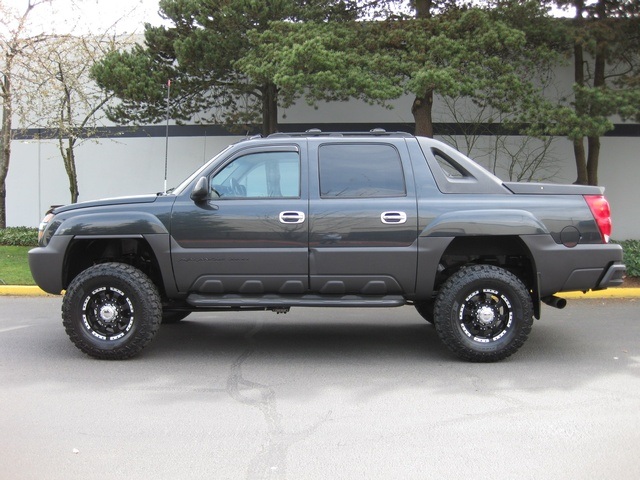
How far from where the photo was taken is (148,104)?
543 inches

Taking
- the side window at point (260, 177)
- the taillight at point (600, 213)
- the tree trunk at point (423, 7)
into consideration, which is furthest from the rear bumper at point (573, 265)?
the tree trunk at point (423, 7)

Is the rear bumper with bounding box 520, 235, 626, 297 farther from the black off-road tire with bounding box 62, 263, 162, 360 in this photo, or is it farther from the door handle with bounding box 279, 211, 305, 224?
the black off-road tire with bounding box 62, 263, 162, 360

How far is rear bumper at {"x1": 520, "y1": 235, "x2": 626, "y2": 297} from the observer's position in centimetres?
575

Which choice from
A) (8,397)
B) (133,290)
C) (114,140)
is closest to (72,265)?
(133,290)

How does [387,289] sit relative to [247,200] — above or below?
below

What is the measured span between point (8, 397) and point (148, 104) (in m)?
9.86

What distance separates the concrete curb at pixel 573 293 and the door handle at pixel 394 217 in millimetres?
4849

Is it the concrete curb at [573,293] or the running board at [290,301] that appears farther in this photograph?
the concrete curb at [573,293]

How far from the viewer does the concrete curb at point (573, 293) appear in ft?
31.8

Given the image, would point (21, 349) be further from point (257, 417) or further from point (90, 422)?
point (257, 417)

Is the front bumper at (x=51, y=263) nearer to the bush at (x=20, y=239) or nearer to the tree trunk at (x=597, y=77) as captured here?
the bush at (x=20, y=239)

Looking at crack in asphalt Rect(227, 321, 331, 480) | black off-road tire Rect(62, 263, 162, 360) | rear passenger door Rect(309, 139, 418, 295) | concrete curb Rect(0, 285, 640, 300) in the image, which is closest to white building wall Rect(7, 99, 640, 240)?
concrete curb Rect(0, 285, 640, 300)

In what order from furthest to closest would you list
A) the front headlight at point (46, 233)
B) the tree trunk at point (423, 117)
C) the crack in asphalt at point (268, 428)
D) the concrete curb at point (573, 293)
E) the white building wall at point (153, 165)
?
1. the white building wall at point (153, 165)
2. the tree trunk at point (423, 117)
3. the concrete curb at point (573, 293)
4. the front headlight at point (46, 233)
5. the crack in asphalt at point (268, 428)

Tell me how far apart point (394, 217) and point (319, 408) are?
196cm
